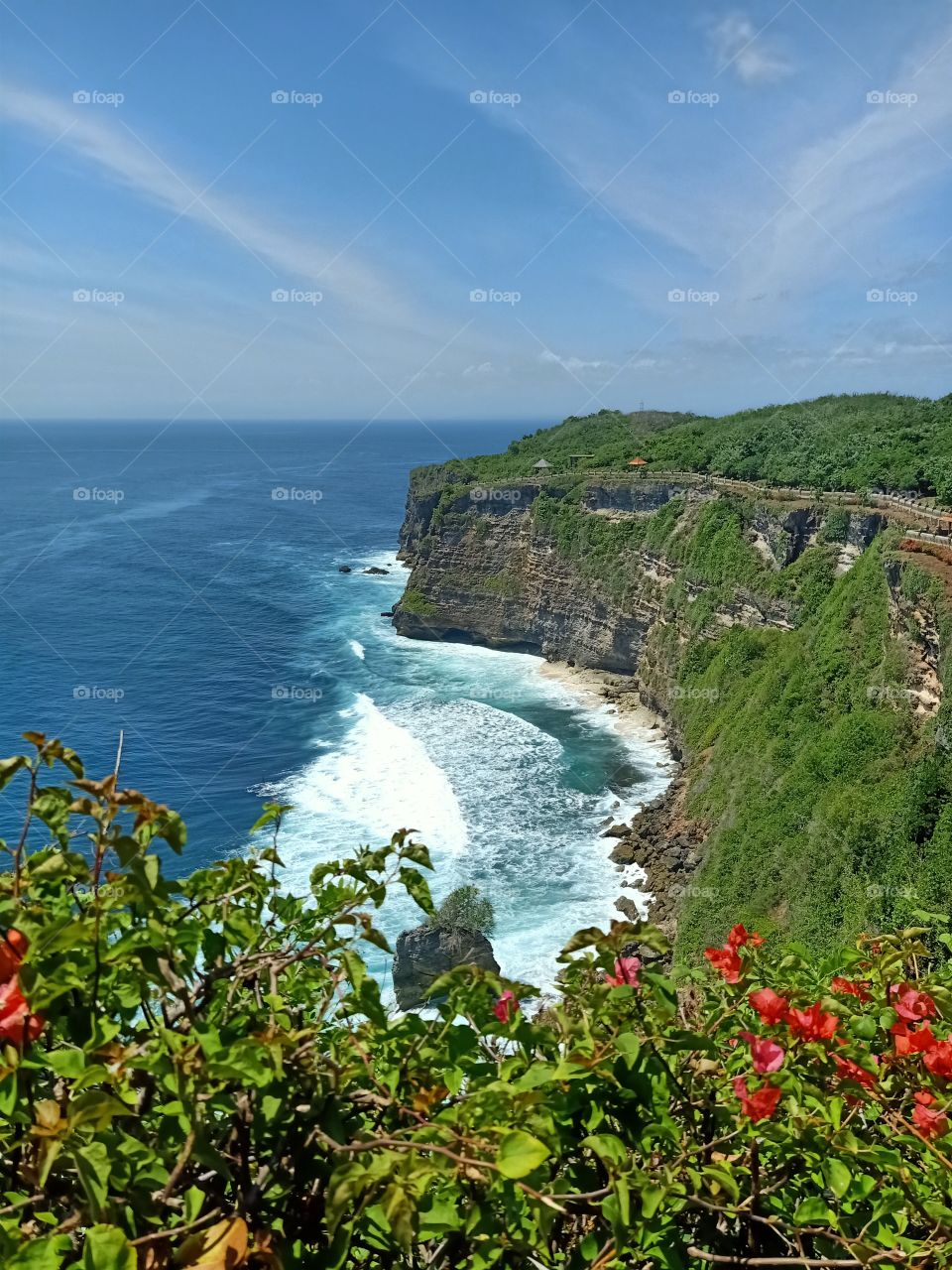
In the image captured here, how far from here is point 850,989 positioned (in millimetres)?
4438

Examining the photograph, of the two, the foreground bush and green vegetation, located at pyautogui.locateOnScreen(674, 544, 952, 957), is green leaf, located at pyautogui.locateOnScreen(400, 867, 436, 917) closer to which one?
the foreground bush

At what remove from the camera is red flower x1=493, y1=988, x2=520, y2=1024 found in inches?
129

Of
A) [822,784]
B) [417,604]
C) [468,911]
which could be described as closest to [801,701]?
Result: [822,784]

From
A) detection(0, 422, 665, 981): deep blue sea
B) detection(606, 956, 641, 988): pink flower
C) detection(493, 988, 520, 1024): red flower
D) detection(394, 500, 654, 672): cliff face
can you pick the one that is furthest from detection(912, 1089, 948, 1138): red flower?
detection(394, 500, 654, 672): cliff face

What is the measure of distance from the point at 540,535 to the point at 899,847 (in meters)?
46.4

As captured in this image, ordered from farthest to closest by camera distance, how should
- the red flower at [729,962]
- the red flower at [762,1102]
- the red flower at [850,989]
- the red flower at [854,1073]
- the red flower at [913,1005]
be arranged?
the red flower at [850,989], the red flower at [729,962], the red flower at [913,1005], the red flower at [854,1073], the red flower at [762,1102]

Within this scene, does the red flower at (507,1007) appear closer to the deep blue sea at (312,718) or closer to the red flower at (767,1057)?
the red flower at (767,1057)

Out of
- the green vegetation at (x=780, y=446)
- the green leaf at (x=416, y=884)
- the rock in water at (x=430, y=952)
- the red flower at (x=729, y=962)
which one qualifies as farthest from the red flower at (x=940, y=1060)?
the green vegetation at (x=780, y=446)

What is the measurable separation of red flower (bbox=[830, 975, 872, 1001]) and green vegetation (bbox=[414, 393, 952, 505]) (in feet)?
129

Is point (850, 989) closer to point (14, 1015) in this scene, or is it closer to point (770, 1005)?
point (770, 1005)

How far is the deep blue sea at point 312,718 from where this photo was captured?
3822cm

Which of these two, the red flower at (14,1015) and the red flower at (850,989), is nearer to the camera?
the red flower at (14,1015)

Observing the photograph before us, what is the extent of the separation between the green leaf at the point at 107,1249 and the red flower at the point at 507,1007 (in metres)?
1.35

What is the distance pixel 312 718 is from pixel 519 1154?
53.6 meters
